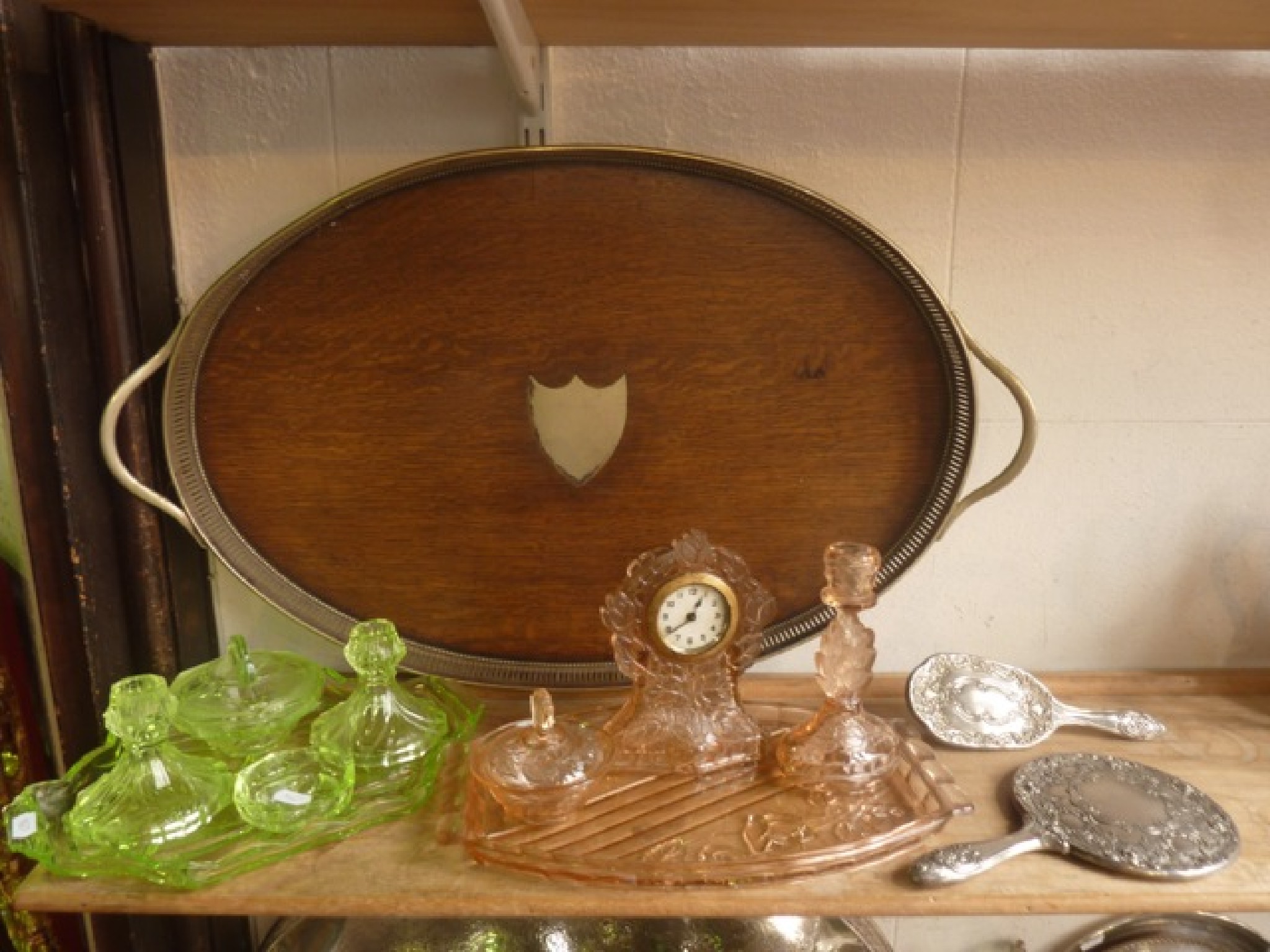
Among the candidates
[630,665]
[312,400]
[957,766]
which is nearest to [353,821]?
[630,665]

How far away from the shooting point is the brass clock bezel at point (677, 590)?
0.82m

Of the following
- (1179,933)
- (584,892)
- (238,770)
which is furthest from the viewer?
(1179,933)

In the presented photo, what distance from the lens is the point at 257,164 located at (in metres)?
0.92

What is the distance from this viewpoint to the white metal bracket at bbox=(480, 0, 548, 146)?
2.32 ft

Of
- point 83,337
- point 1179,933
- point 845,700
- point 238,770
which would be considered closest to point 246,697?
point 238,770

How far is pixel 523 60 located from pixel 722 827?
73 cm

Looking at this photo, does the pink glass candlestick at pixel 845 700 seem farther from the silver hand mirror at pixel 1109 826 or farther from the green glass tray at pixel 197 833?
the green glass tray at pixel 197 833

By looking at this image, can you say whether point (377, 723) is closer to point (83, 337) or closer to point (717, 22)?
point (83, 337)

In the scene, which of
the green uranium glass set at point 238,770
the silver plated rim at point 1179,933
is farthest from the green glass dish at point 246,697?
the silver plated rim at point 1179,933

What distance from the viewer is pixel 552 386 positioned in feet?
2.96

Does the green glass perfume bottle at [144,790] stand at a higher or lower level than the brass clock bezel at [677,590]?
lower

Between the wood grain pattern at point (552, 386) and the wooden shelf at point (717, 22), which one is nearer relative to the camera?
the wooden shelf at point (717, 22)

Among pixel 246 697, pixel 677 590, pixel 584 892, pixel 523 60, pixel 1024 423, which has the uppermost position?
pixel 523 60

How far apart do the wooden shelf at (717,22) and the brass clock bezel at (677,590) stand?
0.51m
